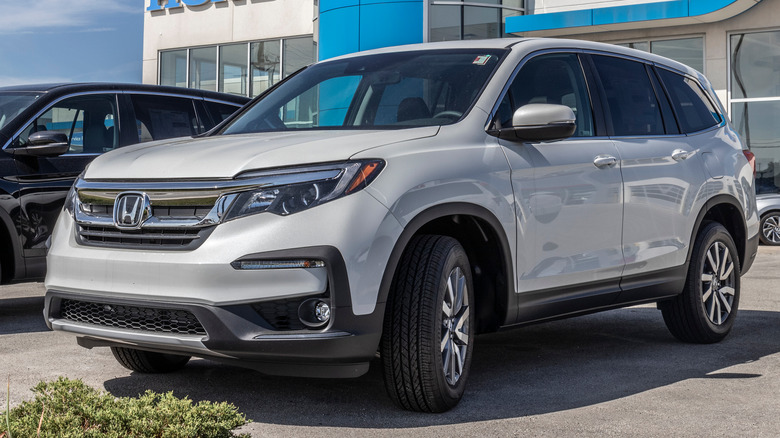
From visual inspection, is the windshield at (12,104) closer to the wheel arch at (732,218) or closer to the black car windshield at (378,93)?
the black car windshield at (378,93)

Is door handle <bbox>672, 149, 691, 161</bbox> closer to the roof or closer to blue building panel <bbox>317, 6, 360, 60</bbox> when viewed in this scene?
the roof

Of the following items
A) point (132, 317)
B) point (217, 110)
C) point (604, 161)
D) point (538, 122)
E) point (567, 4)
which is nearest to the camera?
point (132, 317)

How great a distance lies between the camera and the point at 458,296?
454cm

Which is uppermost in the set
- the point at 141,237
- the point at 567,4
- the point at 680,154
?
the point at 567,4

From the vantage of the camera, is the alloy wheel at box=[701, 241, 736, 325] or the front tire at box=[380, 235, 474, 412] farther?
the alloy wheel at box=[701, 241, 736, 325]

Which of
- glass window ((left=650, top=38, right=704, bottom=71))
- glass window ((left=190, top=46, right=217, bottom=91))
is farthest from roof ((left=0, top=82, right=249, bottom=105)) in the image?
glass window ((left=190, top=46, right=217, bottom=91))

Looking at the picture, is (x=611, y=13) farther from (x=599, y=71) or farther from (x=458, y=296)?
(x=458, y=296)

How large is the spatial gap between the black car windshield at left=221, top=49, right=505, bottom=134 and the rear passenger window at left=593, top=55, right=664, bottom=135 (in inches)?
37.1

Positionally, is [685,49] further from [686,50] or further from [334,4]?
[334,4]

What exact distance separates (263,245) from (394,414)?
3.53 feet

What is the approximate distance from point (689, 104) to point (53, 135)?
448 cm

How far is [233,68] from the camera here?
28.5 metres

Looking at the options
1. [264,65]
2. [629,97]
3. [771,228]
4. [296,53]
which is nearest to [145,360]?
[629,97]

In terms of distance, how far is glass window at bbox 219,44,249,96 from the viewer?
28.1 metres
